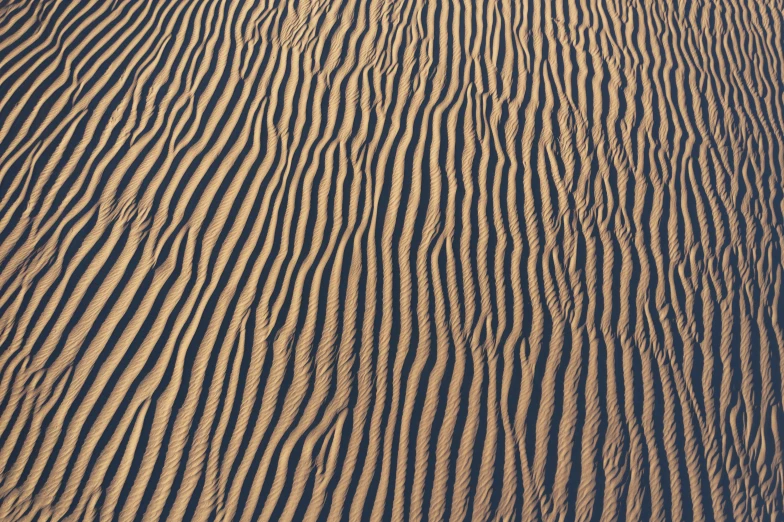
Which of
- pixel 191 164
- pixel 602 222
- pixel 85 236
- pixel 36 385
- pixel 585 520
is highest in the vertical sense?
pixel 191 164

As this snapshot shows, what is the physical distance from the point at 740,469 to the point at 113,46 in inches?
233

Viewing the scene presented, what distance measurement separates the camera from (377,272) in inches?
173

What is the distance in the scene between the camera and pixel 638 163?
5.15 meters

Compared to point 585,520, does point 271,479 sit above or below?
above

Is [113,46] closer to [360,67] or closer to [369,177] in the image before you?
[360,67]

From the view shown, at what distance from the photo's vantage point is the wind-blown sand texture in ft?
12.5

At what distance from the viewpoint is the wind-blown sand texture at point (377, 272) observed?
380cm

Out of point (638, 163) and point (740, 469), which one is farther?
point (638, 163)

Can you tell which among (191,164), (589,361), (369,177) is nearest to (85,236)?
(191,164)

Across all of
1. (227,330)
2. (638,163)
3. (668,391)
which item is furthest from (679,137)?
(227,330)

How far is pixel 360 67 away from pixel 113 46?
2.22m

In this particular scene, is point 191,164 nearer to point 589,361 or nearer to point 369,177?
point 369,177

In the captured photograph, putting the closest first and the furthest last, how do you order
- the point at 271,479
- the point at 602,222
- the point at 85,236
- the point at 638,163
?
the point at 271,479 < the point at 85,236 < the point at 602,222 < the point at 638,163

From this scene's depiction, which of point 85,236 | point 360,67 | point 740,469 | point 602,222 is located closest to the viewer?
point 740,469
